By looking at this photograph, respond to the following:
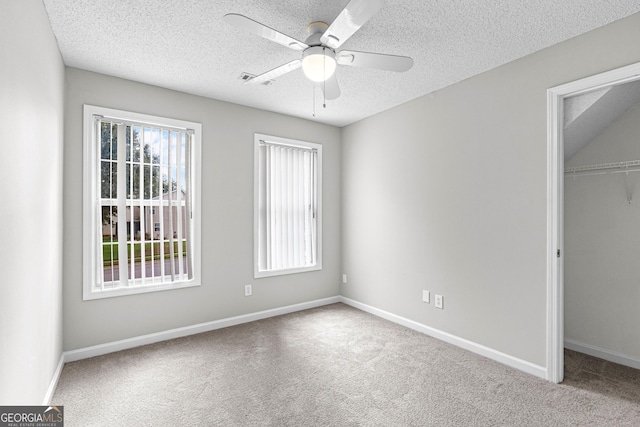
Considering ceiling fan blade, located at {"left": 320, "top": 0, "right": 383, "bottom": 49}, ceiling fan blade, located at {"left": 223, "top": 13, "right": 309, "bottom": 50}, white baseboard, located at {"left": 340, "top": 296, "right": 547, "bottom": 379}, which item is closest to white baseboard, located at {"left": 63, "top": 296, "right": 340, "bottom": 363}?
white baseboard, located at {"left": 340, "top": 296, "right": 547, "bottom": 379}

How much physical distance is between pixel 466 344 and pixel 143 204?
335cm

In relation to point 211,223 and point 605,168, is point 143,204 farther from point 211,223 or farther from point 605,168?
point 605,168

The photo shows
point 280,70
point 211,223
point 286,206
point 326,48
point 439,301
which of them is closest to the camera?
point 326,48

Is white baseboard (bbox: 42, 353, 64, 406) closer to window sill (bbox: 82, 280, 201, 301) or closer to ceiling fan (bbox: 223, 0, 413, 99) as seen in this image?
window sill (bbox: 82, 280, 201, 301)

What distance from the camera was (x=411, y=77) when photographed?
9.78 feet

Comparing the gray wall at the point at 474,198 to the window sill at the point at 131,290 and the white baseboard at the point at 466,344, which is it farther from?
the window sill at the point at 131,290

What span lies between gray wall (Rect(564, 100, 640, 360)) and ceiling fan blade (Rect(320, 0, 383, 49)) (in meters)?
2.65

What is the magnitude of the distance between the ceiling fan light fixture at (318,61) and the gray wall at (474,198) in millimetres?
1602

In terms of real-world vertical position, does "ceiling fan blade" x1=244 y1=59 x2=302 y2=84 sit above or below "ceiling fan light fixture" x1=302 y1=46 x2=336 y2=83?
above

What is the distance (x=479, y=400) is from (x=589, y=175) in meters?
2.28

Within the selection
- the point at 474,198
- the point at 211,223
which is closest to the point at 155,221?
the point at 211,223

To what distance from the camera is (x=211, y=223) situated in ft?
11.6

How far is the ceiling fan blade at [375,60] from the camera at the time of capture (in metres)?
2.03

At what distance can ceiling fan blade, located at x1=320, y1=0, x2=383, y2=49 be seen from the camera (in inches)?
60.1
